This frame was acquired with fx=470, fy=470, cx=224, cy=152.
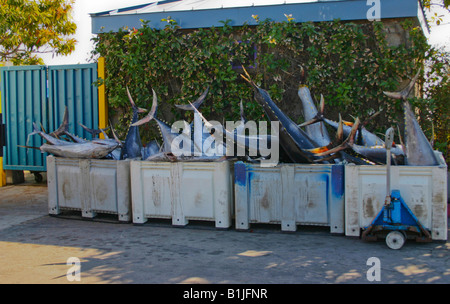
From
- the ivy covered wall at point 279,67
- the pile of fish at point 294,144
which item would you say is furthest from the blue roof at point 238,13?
the pile of fish at point 294,144

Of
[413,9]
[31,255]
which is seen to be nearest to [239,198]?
[31,255]

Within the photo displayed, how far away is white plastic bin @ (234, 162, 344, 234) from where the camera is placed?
581cm

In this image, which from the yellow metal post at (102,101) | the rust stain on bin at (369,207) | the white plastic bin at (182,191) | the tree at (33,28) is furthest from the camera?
the tree at (33,28)

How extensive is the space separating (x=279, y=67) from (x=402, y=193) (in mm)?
3745

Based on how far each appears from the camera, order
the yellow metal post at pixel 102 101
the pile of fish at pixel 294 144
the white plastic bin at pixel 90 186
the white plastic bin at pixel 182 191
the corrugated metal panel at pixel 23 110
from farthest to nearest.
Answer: the corrugated metal panel at pixel 23 110, the yellow metal post at pixel 102 101, the white plastic bin at pixel 90 186, the white plastic bin at pixel 182 191, the pile of fish at pixel 294 144

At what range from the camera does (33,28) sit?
1473 centimetres

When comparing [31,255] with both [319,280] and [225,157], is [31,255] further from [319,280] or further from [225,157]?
[319,280]

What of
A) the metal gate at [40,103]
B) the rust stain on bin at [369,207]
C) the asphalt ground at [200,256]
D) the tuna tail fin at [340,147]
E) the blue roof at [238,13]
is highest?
the blue roof at [238,13]

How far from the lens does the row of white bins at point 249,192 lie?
17.9 feet

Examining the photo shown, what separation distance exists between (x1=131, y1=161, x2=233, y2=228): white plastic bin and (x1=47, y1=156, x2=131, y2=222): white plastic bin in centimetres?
19

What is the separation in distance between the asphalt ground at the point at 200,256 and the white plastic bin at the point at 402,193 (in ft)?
0.76

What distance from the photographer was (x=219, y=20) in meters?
8.59

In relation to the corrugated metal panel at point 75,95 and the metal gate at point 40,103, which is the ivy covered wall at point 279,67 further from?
the metal gate at point 40,103

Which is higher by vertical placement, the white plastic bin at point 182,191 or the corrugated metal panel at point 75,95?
the corrugated metal panel at point 75,95
